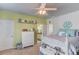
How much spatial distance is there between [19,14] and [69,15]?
885 mm

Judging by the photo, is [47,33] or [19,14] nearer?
[19,14]

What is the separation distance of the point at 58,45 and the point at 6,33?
910 millimetres

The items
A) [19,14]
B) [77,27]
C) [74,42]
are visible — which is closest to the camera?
[74,42]

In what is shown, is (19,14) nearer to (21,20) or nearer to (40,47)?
(21,20)

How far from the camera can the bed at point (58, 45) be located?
4.91ft

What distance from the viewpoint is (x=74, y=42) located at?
1.57 meters

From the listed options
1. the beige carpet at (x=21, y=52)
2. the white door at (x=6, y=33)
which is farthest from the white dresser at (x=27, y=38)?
the white door at (x=6, y=33)

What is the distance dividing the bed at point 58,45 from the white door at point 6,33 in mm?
573

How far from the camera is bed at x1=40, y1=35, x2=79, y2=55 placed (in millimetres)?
1495

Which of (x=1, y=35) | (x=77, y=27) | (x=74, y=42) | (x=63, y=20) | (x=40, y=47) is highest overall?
(x=63, y=20)

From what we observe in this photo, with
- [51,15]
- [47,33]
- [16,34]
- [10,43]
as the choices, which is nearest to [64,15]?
[51,15]

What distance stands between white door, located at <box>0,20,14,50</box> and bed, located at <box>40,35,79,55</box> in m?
0.57

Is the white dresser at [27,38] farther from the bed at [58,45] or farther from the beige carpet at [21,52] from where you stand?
the bed at [58,45]

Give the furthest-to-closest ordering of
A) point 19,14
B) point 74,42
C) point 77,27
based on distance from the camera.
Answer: point 77,27
point 19,14
point 74,42
